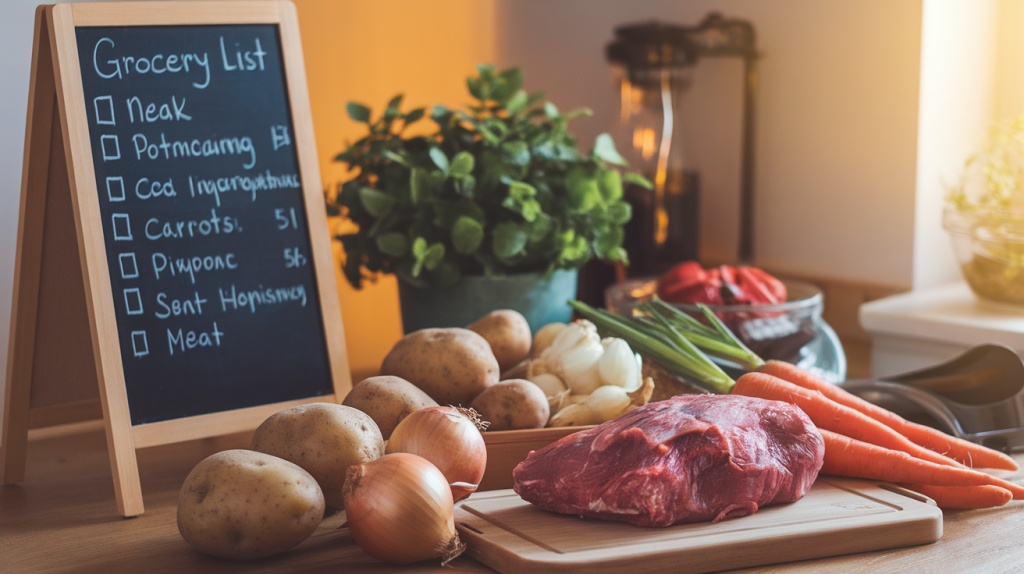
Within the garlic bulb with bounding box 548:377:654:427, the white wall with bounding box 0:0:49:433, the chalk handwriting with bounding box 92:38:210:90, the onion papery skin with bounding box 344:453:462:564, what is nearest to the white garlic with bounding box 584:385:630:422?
the garlic bulb with bounding box 548:377:654:427

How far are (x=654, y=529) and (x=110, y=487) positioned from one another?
2.33ft

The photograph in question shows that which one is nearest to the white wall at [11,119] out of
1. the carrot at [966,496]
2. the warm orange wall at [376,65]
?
the warm orange wall at [376,65]

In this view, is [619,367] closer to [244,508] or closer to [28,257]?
[244,508]

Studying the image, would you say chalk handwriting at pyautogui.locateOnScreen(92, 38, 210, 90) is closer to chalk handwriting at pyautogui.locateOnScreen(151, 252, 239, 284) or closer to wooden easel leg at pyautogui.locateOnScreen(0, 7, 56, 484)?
wooden easel leg at pyautogui.locateOnScreen(0, 7, 56, 484)

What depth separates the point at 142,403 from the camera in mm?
1083

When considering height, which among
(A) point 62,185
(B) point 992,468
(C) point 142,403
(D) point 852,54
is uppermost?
(D) point 852,54

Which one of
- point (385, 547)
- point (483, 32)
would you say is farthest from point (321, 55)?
point (385, 547)

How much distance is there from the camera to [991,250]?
5.10 feet

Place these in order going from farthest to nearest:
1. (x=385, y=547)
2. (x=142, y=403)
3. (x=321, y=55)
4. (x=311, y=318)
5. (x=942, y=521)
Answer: (x=321, y=55)
(x=311, y=318)
(x=142, y=403)
(x=942, y=521)
(x=385, y=547)

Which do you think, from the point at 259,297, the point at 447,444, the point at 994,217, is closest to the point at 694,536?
the point at 447,444

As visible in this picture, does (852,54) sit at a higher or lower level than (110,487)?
higher

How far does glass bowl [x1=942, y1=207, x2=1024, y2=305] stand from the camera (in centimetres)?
151

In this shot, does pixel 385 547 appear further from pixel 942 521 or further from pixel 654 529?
pixel 942 521

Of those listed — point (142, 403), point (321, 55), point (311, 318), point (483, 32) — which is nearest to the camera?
point (142, 403)
